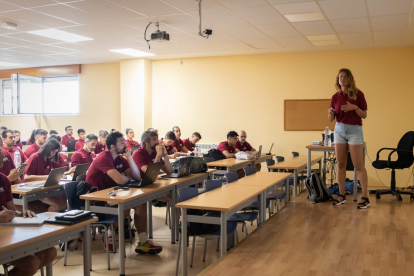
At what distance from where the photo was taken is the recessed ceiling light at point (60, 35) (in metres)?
8.15

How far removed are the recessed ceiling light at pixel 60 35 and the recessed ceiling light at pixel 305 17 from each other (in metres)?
4.31

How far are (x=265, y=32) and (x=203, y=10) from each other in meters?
2.06

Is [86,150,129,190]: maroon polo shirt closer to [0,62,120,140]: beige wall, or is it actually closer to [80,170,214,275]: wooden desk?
[80,170,214,275]: wooden desk

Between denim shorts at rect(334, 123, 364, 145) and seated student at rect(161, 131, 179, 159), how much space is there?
9.98ft

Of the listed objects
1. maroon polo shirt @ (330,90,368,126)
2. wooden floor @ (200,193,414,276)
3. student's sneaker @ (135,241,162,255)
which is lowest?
student's sneaker @ (135,241,162,255)

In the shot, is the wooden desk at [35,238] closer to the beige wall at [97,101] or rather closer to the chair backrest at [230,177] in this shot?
the chair backrest at [230,177]

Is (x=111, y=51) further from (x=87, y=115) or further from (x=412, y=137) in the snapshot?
(x=412, y=137)

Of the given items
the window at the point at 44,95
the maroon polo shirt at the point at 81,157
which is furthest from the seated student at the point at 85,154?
the window at the point at 44,95

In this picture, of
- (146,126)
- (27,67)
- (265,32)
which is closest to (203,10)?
(265,32)

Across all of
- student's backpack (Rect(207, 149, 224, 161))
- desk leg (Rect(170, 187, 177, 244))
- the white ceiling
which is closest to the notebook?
desk leg (Rect(170, 187, 177, 244))

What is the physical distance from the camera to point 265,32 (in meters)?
8.27

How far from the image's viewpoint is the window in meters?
13.0

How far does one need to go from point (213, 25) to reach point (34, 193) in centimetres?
446

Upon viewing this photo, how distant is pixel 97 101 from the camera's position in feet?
41.9
